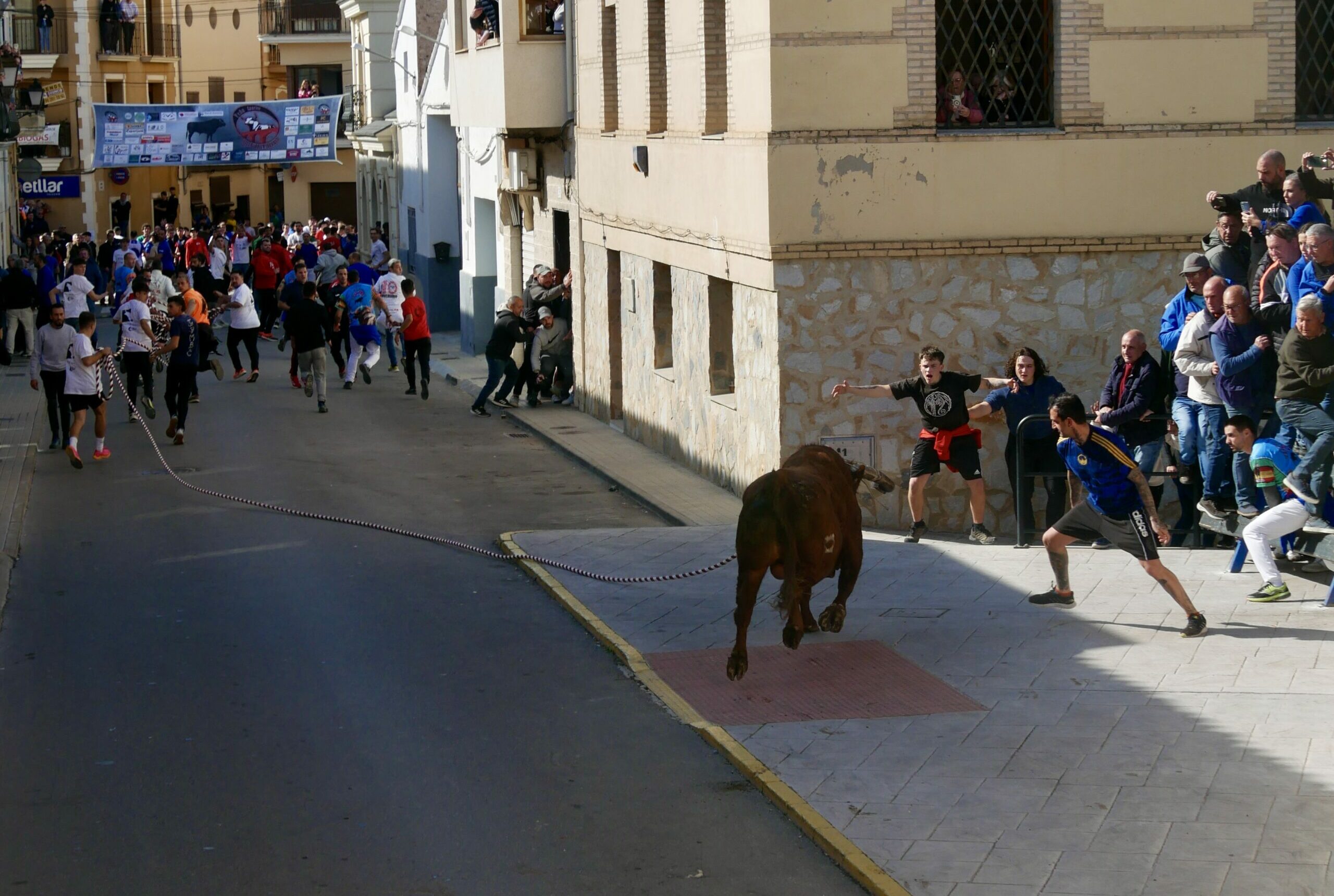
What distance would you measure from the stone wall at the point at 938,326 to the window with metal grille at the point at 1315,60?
1.91 metres

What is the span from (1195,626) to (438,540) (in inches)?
270

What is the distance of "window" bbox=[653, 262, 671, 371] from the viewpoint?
774 inches

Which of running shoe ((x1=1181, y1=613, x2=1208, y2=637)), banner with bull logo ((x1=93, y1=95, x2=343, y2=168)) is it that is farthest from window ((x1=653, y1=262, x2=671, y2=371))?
banner with bull logo ((x1=93, y1=95, x2=343, y2=168))

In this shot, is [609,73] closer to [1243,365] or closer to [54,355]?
[54,355]

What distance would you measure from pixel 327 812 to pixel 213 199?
2399 inches

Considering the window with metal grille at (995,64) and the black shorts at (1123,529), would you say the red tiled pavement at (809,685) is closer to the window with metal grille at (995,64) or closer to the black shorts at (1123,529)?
the black shorts at (1123,529)

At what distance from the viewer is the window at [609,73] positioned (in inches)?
841

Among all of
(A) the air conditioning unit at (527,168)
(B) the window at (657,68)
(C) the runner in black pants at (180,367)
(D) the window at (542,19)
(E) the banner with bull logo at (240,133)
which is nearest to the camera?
(B) the window at (657,68)

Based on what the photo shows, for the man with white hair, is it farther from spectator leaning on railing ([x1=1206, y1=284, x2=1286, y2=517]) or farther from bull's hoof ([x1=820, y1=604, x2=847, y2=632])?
bull's hoof ([x1=820, y1=604, x2=847, y2=632])

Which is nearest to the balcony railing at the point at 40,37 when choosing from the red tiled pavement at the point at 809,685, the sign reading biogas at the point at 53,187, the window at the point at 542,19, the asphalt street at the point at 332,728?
the sign reading biogas at the point at 53,187

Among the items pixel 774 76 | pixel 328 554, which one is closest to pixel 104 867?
pixel 328 554

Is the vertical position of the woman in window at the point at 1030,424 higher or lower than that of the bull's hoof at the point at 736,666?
higher

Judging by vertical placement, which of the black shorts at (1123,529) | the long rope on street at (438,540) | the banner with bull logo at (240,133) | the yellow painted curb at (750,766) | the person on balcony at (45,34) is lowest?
the yellow painted curb at (750,766)

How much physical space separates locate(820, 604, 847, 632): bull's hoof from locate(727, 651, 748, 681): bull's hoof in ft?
3.31
